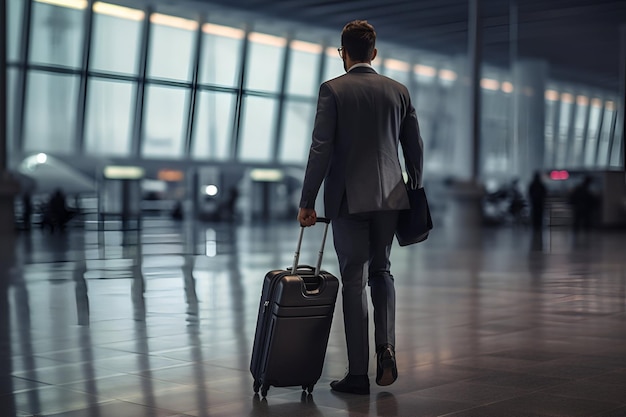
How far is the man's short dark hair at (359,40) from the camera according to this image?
15.0ft

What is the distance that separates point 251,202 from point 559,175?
1451 centimetres

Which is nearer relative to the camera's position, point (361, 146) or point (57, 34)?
point (361, 146)

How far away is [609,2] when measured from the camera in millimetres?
29781

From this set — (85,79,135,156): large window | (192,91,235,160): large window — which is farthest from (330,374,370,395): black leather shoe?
(192,91,235,160): large window

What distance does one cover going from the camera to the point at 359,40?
15.1ft

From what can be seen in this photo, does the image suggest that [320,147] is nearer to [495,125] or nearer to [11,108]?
[11,108]

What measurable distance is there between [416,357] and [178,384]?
4.81 feet

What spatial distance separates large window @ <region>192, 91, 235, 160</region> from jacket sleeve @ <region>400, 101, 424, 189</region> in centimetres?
3100

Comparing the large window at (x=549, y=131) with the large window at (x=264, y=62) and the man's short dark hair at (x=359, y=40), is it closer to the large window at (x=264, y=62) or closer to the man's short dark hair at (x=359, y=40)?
the large window at (x=264, y=62)

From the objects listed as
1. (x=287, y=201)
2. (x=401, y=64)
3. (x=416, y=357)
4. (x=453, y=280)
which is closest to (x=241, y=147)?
(x=287, y=201)

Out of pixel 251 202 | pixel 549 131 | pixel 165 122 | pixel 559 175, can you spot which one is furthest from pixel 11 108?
pixel 549 131

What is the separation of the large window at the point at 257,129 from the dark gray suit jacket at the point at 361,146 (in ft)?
105

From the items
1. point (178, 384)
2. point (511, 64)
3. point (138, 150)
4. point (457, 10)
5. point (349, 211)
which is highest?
point (457, 10)

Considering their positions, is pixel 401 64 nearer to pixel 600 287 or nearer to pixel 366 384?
pixel 600 287
